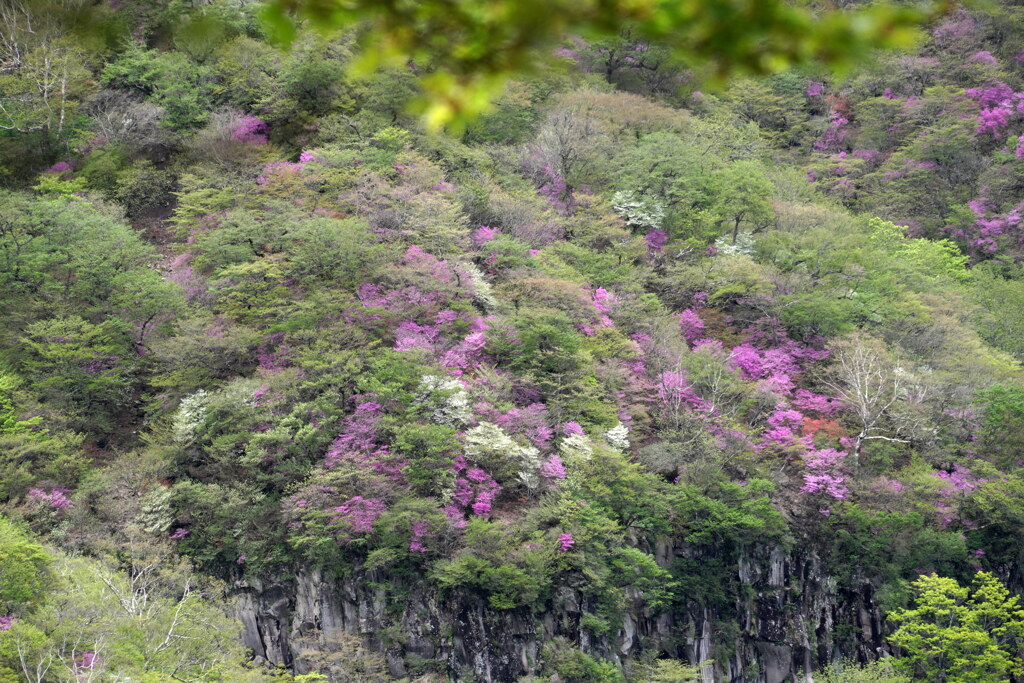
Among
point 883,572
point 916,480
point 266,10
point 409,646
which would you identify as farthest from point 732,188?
point 266,10

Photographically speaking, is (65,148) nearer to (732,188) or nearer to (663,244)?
(663,244)

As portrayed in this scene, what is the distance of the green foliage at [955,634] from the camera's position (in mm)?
18328

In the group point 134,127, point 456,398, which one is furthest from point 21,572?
point 134,127

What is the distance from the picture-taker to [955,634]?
18203mm

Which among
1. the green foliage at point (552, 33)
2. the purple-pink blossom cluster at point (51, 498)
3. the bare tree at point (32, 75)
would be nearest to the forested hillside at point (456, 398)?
the purple-pink blossom cluster at point (51, 498)

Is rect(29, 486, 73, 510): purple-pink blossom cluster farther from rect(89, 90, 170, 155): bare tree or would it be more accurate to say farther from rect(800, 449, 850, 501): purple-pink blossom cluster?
rect(800, 449, 850, 501): purple-pink blossom cluster

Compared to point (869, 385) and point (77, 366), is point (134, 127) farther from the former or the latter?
point (869, 385)

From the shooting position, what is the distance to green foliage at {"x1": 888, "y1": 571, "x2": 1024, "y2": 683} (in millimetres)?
18328

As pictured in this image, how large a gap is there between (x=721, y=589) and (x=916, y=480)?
5740mm

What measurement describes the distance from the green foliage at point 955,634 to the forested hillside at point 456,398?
123mm

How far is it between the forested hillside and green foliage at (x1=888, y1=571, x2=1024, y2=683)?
4.9 inches

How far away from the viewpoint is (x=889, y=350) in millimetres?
24047

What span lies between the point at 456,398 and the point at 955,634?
12066 mm

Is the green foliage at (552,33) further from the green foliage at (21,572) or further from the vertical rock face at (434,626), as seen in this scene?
the vertical rock face at (434,626)
